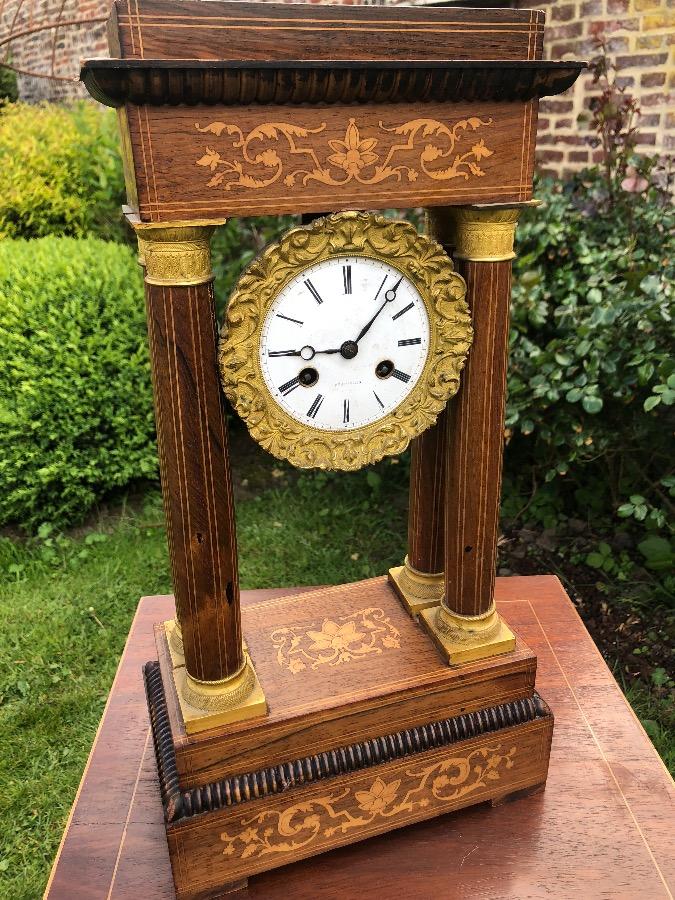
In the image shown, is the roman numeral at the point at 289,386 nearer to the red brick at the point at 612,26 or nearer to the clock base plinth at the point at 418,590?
the clock base plinth at the point at 418,590

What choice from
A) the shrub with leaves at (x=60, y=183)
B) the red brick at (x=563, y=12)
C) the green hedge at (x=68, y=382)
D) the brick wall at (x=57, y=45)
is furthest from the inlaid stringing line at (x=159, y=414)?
the brick wall at (x=57, y=45)

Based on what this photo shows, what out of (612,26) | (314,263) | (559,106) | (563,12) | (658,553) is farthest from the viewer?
(559,106)

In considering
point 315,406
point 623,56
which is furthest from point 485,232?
point 623,56

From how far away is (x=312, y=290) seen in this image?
1276 millimetres

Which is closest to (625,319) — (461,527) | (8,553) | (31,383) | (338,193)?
(461,527)

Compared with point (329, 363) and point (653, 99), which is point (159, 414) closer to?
point (329, 363)

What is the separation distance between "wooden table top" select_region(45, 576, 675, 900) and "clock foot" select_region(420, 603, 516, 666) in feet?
1.23

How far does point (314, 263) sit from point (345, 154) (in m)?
0.18

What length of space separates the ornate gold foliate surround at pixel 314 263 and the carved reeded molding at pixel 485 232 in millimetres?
66

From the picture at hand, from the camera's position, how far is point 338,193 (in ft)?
4.03

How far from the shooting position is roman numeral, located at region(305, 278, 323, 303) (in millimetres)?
1269

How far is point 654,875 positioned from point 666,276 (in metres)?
1.78

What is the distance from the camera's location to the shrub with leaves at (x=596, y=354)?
2.43m

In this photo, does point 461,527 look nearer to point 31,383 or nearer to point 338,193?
point 338,193
